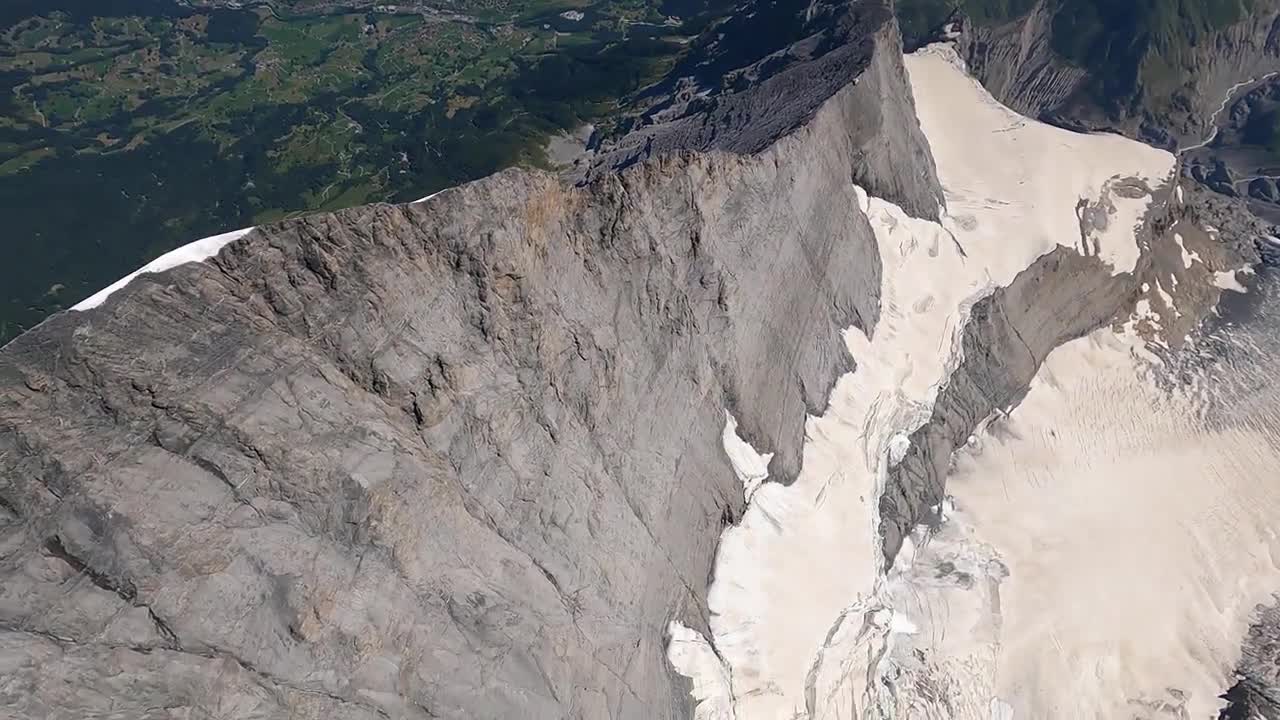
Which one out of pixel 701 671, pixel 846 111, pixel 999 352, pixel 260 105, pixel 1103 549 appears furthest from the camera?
pixel 260 105

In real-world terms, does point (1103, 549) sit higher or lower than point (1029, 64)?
higher

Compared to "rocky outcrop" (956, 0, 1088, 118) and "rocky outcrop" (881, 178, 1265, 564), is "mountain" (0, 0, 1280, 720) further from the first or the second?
"rocky outcrop" (956, 0, 1088, 118)

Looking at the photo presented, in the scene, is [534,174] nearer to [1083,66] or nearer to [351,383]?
[351,383]

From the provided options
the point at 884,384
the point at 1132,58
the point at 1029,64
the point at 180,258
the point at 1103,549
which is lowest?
the point at 1132,58

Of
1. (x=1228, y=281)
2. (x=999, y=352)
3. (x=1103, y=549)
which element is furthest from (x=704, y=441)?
(x=1228, y=281)

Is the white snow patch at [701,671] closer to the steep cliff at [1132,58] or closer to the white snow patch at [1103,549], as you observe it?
the white snow patch at [1103,549]

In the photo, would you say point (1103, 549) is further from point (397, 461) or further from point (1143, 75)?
point (1143, 75)
